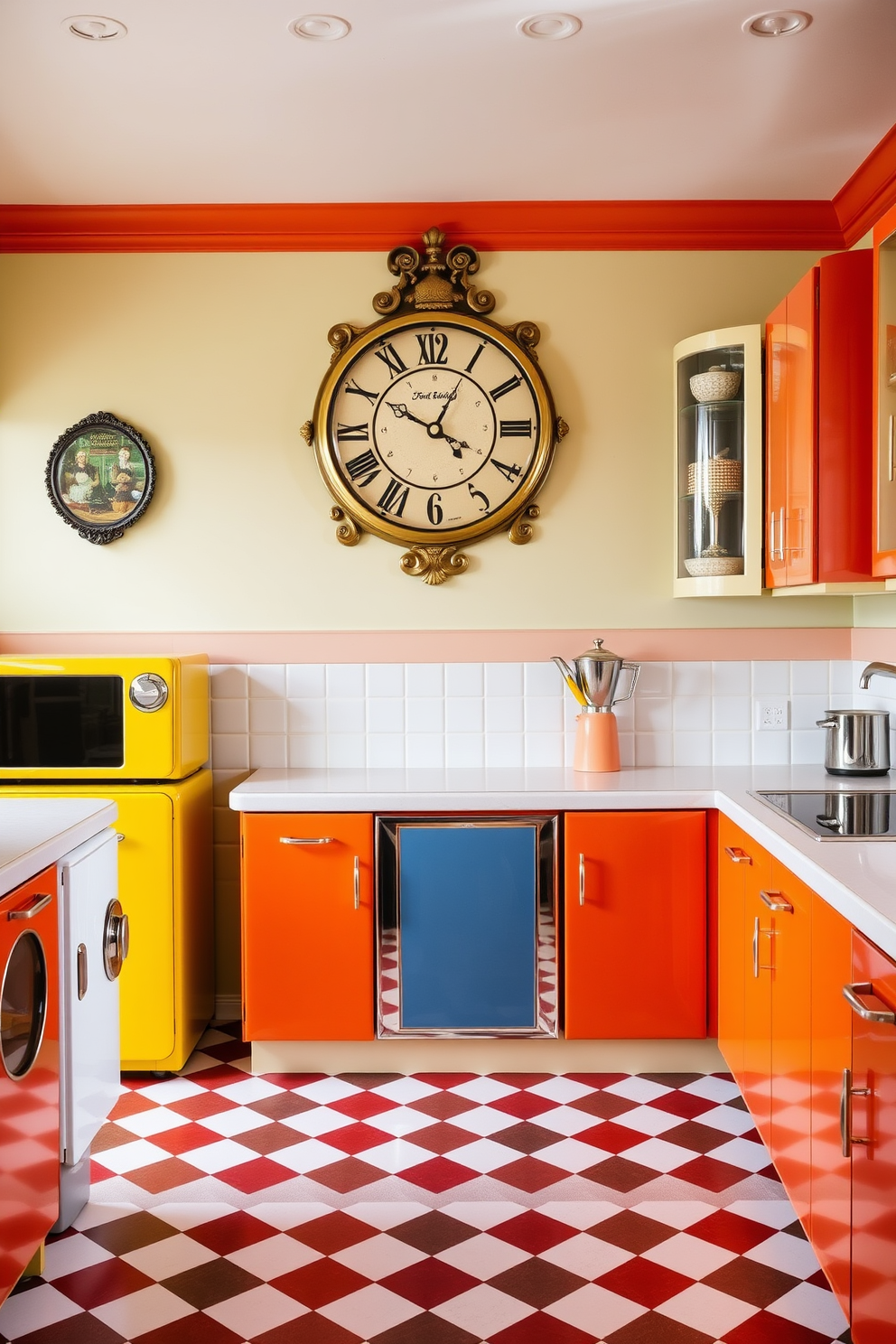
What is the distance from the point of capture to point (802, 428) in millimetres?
2779

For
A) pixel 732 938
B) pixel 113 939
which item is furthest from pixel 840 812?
pixel 113 939

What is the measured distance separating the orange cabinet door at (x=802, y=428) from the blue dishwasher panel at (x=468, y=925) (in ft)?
3.26

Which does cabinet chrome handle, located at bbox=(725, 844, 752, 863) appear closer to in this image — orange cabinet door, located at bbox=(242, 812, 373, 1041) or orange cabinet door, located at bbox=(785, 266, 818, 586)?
orange cabinet door, located at bbox=(785, 266, 818, 586)

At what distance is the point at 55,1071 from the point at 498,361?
2.34 metres

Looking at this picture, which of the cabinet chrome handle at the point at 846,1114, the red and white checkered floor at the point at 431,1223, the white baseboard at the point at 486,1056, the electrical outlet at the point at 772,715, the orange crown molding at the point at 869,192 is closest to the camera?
the cabinet chrome handle at the point at 846,1114

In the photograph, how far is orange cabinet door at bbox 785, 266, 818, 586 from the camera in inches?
106

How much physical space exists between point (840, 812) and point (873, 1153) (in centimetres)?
107

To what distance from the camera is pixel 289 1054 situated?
3066mm

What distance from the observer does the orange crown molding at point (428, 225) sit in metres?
3.34

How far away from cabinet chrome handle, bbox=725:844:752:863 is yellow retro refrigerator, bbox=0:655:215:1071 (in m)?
1.45

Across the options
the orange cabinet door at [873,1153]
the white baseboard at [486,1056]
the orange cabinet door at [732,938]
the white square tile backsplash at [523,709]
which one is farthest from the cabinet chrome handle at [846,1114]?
the white square tile backsplash at [523,709]

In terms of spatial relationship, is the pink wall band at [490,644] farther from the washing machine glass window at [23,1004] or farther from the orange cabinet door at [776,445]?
the washing machine glass window at [23,1004]

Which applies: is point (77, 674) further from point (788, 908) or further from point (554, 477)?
point (788, 908)

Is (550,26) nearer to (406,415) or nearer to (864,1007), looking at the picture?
(406,415)
